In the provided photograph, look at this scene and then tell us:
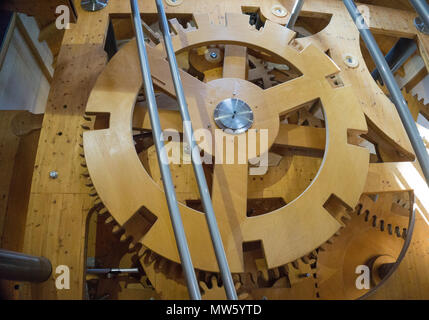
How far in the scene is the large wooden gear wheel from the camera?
1.61 meters

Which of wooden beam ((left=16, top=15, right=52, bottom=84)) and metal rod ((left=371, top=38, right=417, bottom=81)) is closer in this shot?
metal rod ((left=371, top=38, right=417, bottom=81))

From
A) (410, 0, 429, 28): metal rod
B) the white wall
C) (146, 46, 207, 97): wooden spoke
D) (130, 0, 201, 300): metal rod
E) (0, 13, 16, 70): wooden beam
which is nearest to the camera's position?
(130, 0, 201, 300): metal rod

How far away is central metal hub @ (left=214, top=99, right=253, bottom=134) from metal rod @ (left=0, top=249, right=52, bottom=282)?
1126mm

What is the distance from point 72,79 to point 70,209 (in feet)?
2.94

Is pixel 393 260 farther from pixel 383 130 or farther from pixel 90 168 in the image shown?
pixel 90 168

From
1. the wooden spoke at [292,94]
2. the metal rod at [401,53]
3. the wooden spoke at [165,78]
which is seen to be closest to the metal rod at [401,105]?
the wooden spoke at [292,94]

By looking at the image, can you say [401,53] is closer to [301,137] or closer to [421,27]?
[421,27]

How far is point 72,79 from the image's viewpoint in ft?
7.18

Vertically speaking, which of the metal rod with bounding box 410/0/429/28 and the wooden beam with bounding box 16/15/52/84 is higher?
the wooden beam with bounding box 16/15/52/84

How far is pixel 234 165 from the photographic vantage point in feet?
5.91

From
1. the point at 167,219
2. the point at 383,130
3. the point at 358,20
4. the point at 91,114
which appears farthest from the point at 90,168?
the point at 383,130

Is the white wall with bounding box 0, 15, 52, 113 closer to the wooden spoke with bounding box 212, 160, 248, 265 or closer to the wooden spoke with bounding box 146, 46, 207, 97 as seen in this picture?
the wooden spoke with bounding box 146, 46, 207, 97

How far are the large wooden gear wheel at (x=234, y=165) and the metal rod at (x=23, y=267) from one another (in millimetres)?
396

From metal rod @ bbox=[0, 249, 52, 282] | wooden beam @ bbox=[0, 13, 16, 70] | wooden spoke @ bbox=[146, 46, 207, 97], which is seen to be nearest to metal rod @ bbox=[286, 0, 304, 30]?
wooden spoke @ bbox=[146, 46, 207, 97]
